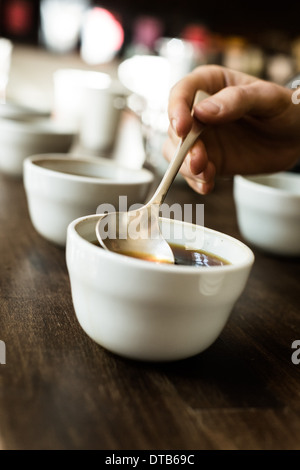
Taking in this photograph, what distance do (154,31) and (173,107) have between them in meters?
5.31

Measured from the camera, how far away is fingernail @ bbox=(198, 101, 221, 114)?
0.85 metres

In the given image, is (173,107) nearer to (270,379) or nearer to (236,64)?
(270,379)

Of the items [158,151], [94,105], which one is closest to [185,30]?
[94,105]

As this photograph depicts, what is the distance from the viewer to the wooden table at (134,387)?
0.48 meters

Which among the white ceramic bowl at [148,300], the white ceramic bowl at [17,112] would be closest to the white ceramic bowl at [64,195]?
the white ceramic bowl at [148,300]

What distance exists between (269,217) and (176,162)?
0.36 metres

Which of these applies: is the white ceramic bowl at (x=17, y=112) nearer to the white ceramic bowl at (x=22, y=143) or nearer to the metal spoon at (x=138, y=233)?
the white ceramic bowl at (x=22, y=143)

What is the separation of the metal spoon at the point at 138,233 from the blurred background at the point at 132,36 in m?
4.79

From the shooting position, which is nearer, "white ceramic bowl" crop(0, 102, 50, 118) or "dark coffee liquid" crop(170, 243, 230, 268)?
"dark coffee liquid" crop(170, 243, 230, 268)

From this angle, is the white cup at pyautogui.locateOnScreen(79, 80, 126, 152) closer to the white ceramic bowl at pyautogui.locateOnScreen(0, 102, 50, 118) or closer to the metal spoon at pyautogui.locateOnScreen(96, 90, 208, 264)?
the white ceramic bowl at pyautogui.locateOnScreen(0, 102, 50, 118)

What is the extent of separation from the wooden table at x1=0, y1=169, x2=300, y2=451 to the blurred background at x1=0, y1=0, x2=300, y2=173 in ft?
15.9

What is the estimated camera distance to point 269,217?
108cm

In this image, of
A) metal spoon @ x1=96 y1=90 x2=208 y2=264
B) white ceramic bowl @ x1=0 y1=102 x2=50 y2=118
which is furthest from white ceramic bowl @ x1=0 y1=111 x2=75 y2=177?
metal spoon @ x1=96 y1=90 x2=208 y2=264

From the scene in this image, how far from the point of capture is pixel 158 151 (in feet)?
5.96
